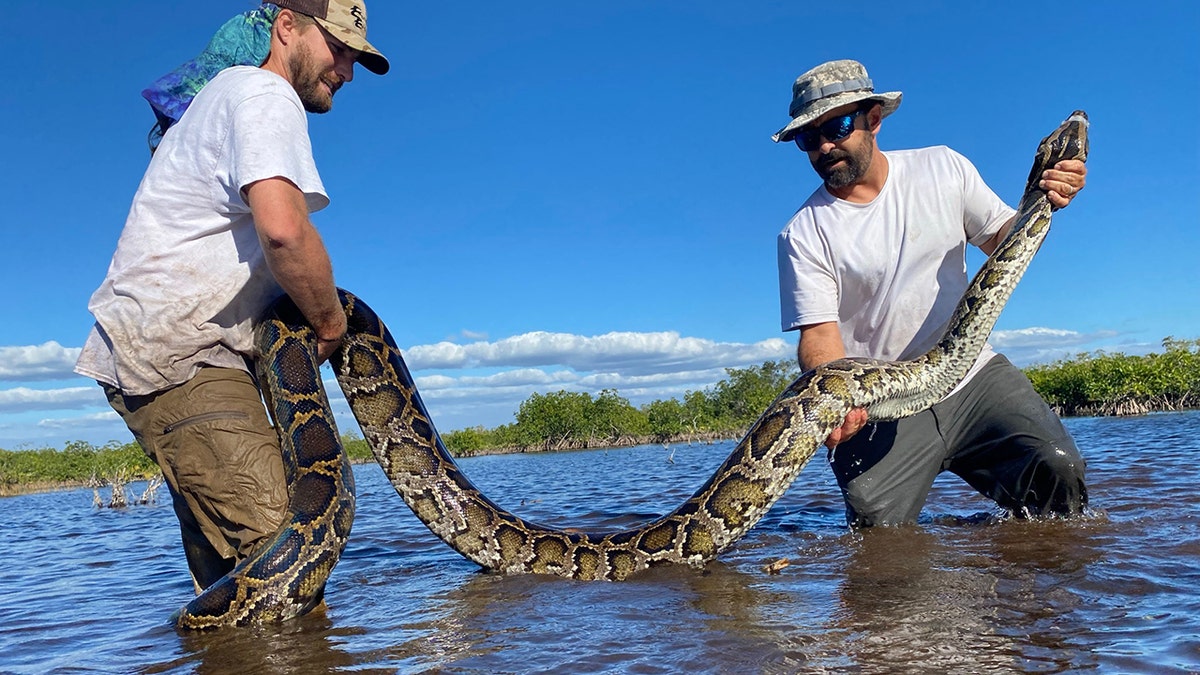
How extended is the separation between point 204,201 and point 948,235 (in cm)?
575

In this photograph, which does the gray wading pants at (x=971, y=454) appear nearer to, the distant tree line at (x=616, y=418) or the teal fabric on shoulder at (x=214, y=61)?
the teal fabric on shoulder at (x=214, y=61)

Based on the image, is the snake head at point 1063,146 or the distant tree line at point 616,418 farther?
the distant tree line at point 616,418

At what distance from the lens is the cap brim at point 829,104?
6887 mm

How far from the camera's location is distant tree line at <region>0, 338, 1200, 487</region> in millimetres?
31953

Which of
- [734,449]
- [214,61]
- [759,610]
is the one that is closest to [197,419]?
[214,61]

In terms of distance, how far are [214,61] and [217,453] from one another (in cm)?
257

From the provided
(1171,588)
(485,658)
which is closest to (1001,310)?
(1171,588)

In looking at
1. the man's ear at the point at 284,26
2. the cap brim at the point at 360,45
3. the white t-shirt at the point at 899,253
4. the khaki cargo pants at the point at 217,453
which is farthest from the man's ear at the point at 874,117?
the khaki cargo pants at the point at 217,453

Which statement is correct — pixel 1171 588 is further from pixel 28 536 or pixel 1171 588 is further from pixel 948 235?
pixel 28 536

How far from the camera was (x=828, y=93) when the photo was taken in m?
7.05

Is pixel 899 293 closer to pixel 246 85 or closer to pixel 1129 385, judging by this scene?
pixel 246 85

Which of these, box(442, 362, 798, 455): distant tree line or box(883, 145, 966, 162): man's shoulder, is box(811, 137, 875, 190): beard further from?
box(442, 362, 798, 455): distant tree line

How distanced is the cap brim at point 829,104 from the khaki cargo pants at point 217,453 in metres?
4.79

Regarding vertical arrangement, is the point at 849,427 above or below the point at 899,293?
below
